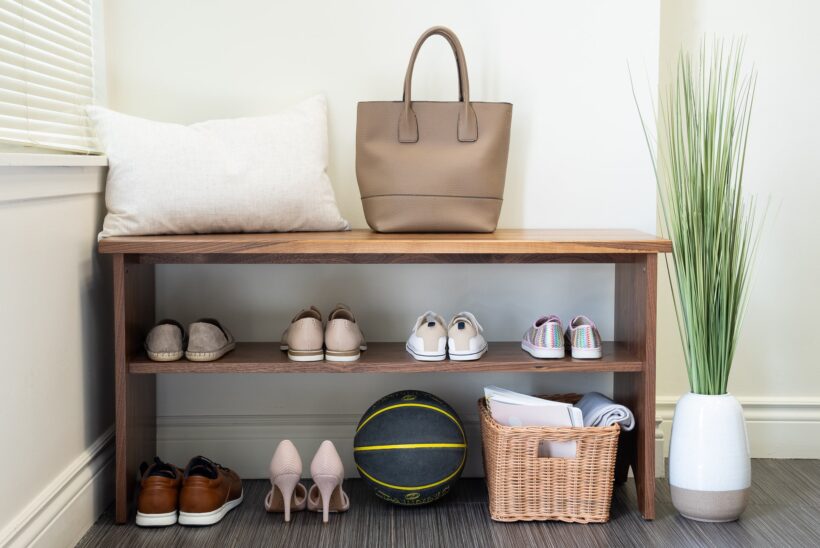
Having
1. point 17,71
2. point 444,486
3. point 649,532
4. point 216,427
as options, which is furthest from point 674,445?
point 17,71

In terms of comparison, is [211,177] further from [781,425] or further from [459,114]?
[781,425]

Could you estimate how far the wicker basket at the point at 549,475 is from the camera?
2088mm

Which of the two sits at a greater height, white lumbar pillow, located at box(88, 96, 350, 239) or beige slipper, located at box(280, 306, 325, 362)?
white lumbar pillow, located at box(88, 96, 350, 239)

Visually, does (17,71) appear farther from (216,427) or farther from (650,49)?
(650,49)

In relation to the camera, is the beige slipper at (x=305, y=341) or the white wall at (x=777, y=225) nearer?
the beige slipper at (x=305, y=341)

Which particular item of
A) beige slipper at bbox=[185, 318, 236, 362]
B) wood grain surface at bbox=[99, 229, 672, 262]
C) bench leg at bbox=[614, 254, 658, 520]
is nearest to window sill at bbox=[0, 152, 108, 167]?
wood grain surface at bbox=[99, 229, 672, 262]

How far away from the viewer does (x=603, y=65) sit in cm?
243

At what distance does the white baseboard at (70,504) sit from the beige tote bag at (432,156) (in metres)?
0.94

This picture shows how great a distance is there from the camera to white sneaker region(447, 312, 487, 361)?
7.03ft

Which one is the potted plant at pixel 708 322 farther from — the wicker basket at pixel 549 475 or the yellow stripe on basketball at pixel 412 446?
the yellow stripe on basketball at pixel 412 446

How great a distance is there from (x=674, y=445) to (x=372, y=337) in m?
0.87

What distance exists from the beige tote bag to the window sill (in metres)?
0.67

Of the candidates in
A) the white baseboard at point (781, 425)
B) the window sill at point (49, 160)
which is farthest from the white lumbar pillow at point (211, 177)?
the white baseboard at point (781, 425)

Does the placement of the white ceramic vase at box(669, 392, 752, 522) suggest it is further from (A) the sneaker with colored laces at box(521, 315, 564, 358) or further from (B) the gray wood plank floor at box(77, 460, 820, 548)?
(A) the sneaker with colored laces at box(521, 315, 564, 358)
